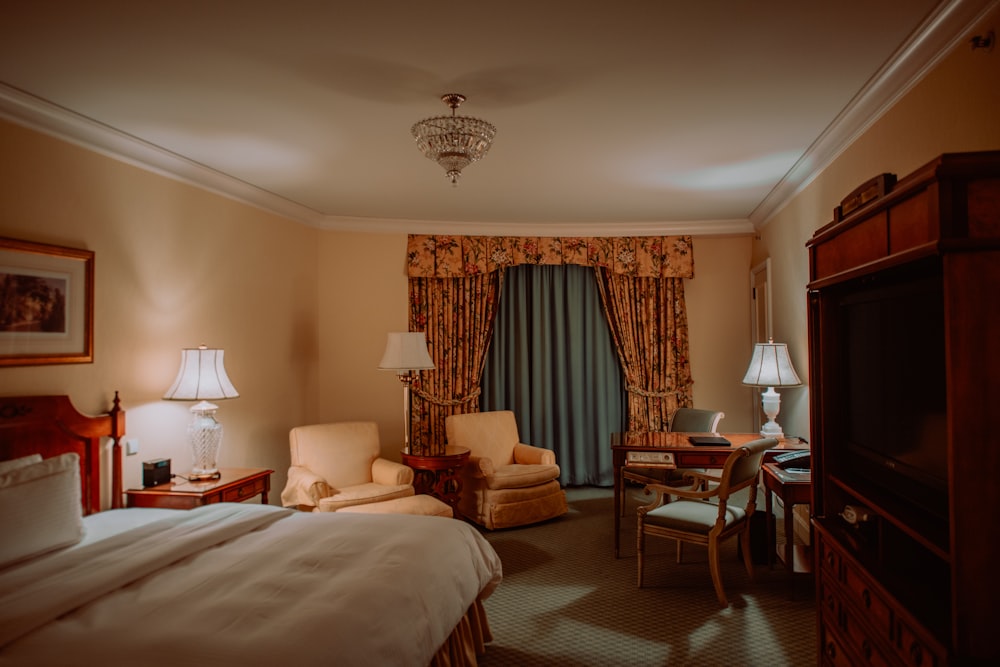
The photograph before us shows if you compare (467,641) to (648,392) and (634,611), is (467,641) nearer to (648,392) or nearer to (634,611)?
(634,611)

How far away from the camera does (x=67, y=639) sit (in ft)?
5.76

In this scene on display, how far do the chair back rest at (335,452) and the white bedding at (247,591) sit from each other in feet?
5.14

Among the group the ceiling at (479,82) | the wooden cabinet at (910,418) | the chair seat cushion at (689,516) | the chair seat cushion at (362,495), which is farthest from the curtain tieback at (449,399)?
the wooden cabinet at (910,418)

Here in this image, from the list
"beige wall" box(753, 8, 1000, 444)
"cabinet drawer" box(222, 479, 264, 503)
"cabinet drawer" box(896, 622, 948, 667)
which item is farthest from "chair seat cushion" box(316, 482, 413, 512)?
"cabinet drawer" box(896, 622, 948, 667)

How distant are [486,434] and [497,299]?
4.72ft

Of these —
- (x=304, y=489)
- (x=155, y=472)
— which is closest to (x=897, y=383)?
(x=304, y=489)

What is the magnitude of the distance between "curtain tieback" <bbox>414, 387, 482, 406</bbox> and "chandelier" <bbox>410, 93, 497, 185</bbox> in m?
3.17

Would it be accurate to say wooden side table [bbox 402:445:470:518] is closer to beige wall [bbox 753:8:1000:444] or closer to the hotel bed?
the hotel bed

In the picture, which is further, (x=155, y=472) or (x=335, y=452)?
(x=335, y=452)

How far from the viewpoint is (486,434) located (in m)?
5.35

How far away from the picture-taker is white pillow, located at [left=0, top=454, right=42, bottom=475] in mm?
2621

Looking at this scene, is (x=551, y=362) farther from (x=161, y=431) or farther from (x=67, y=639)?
(x=67, y=639)

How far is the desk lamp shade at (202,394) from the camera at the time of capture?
12.0 ft

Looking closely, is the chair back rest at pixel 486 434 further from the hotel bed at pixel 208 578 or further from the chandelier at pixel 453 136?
the chandelier at pixel 453 136
